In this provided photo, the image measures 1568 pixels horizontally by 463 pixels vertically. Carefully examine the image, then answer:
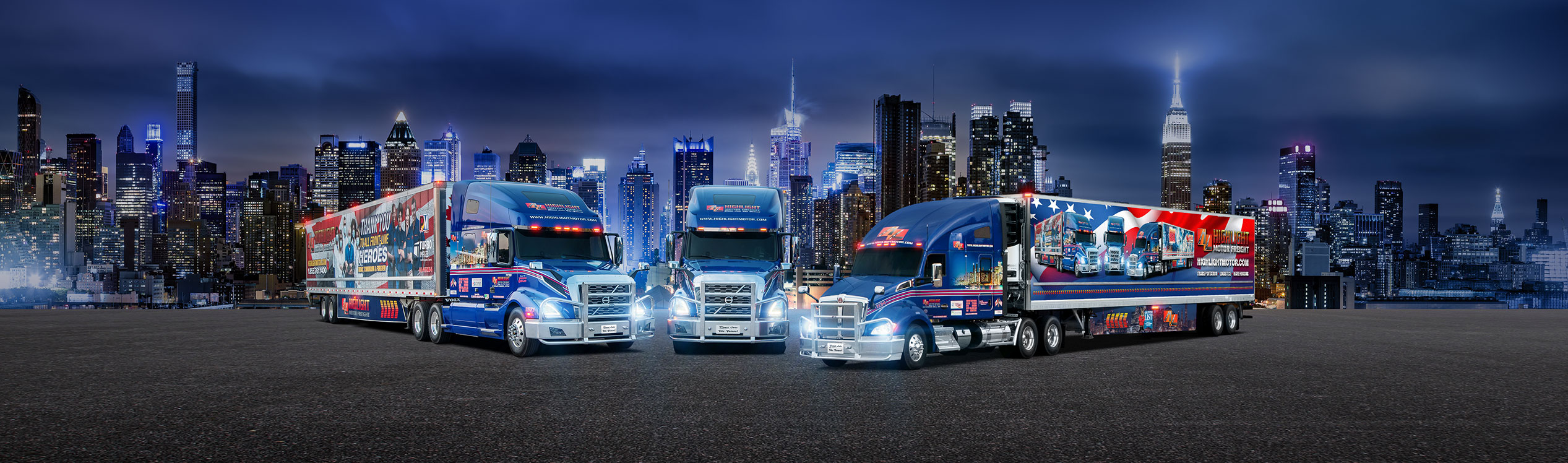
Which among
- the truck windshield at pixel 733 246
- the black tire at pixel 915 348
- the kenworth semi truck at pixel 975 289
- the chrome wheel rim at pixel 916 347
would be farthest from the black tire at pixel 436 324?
the chrome wheel rim at pixel 916 347

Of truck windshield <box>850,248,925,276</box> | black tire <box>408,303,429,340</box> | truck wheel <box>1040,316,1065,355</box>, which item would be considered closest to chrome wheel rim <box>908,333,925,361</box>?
truck windshield <box>850,248,925,276</box>

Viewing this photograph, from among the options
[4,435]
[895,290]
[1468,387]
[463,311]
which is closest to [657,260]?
[463,311]

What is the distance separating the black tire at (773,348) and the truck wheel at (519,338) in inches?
183

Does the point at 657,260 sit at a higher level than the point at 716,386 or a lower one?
higher

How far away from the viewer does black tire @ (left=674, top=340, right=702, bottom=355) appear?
19.8 meters

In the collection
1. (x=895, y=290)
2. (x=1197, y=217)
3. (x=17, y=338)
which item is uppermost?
(x=1197, y=217)

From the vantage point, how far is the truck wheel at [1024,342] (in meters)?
18.6

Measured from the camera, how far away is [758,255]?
21.0 metres

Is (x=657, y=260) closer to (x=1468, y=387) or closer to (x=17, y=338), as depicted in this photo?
(x=1468, y=387)

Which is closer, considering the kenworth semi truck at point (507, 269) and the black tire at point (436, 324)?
the kenworth semi truck at point (507, 269)

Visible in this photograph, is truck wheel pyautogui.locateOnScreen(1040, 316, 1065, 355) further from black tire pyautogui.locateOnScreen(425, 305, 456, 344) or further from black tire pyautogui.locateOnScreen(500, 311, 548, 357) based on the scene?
black tire pyautogui.locateOnScreen(425, 305, 456, 344)

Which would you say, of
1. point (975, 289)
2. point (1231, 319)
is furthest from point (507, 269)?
point (1231, 319)

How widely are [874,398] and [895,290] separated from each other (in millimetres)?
4366

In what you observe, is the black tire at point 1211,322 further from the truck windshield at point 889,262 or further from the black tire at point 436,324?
the black tire at point 436,324
